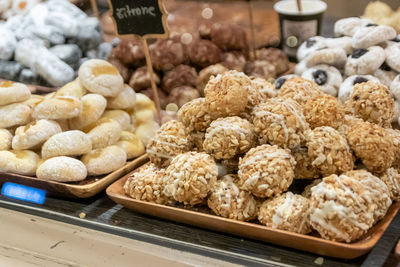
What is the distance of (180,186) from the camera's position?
127cm

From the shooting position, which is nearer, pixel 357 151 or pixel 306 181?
pixel 357 151

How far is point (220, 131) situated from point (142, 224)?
419mm

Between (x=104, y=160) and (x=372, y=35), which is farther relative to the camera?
(x=372, y=35)

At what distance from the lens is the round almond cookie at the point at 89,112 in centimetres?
181

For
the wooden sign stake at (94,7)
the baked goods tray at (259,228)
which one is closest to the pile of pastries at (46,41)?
the wooden sign stake at (94,7)

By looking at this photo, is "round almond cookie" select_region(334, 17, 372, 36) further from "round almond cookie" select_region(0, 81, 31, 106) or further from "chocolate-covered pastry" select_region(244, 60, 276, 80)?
"round almond cookie" select_region(0, 81, 31, 106)

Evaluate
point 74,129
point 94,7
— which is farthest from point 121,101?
point 94,7

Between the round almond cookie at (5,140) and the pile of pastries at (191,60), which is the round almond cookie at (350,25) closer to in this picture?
the pile of pastries at (191,60)

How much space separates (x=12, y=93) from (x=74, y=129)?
292mm

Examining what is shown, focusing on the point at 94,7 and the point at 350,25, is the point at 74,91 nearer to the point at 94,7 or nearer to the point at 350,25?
the point at 94,7

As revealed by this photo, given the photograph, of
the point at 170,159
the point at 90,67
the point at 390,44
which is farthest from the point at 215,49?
the point at 170,159

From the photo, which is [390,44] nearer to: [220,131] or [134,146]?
[220,131]

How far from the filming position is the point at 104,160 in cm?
169

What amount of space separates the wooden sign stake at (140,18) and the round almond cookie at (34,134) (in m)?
0.50
